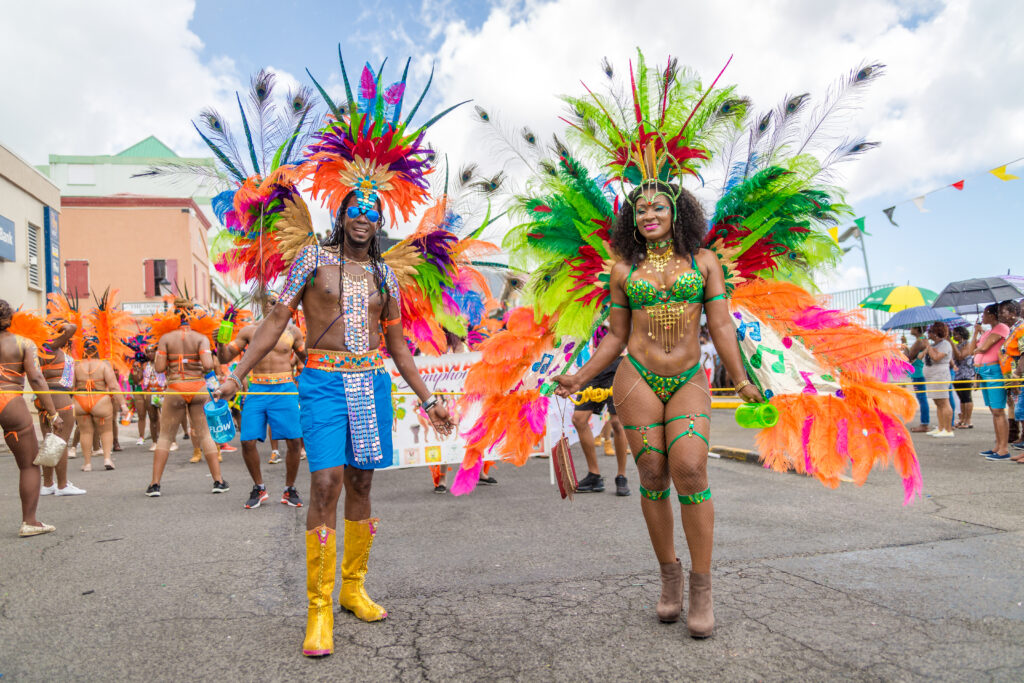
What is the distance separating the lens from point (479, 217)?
176 inches

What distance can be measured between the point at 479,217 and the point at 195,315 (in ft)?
22.0

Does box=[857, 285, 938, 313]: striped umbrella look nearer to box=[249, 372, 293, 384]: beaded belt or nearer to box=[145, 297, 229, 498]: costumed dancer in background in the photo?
box=[249, 372, 293, 384]: beaded belt

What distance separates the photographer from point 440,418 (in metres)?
3.51

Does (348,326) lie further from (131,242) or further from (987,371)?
(131,242)

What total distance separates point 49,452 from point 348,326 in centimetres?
385

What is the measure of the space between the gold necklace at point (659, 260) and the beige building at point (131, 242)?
3452cm

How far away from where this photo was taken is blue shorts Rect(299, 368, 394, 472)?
3227 millimetres

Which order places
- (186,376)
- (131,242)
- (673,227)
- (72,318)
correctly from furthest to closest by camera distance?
1. (131,242)
2. (72,318)
3. (186,376)
4. (673,227)

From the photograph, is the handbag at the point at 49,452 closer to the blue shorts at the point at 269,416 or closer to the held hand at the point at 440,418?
the blue shorts at the point at 269,416

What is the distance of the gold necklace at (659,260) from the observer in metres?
3.38

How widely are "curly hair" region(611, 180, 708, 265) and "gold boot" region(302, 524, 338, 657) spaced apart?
6.75 ft

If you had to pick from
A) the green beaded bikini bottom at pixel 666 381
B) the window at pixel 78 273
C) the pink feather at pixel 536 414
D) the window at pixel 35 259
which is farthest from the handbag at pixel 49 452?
the window at pixel 78 273

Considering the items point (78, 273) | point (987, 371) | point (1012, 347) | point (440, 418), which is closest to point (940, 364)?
point (987, 371)

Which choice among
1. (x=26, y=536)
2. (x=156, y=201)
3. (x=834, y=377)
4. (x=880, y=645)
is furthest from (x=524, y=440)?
(x=156, y=201)
